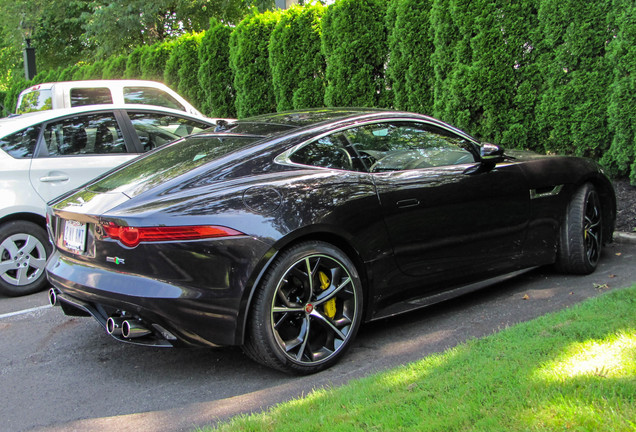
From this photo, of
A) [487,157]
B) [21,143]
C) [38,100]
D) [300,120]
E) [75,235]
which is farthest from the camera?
[38,100]

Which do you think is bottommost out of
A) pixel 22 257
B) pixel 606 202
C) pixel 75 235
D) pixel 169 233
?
pixel 22 257

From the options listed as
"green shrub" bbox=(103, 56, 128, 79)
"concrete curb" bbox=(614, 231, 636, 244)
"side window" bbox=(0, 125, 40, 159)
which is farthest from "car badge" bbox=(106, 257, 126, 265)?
"green shrub" bbox=(103, 56, 128, 79)

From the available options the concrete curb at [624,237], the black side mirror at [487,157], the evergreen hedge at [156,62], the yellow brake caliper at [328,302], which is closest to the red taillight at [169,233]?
the yellow brake caliper at [328,302]

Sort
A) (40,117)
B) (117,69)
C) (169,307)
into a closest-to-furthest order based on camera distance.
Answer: (169,307)
(40,117)
(117,69)

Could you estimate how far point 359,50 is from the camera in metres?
10.2

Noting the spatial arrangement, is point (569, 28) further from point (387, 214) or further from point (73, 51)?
point (73, 51)

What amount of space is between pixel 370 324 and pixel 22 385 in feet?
7.98

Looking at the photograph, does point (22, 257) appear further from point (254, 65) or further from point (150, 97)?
point (254, 65)

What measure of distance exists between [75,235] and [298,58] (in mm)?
8131

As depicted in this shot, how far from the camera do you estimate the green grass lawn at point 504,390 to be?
254 centimetres

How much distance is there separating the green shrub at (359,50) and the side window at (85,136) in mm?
4487

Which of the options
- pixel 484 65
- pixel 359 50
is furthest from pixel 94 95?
pixel 484 65

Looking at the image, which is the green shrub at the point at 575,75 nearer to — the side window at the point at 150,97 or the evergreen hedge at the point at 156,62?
the side window at the point at 150,97

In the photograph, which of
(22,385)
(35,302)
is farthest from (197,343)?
(35,302)
